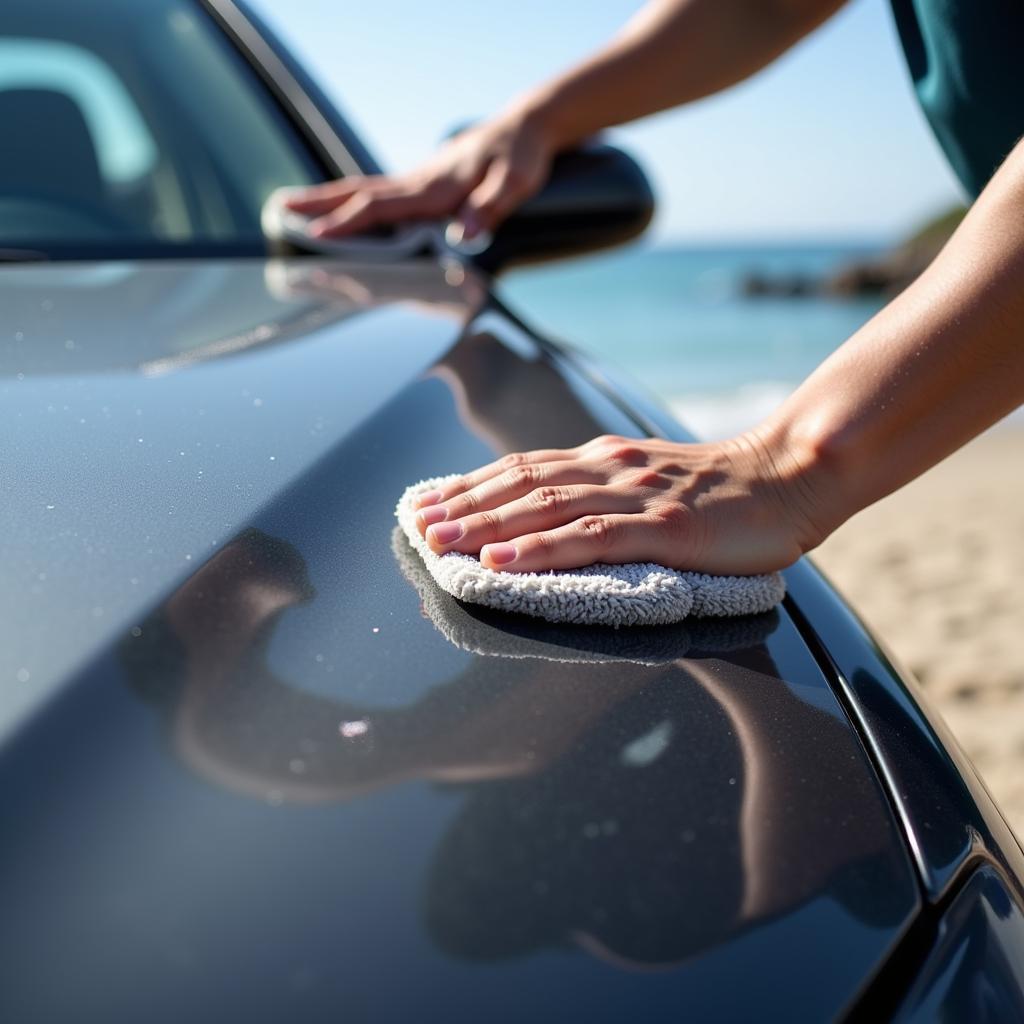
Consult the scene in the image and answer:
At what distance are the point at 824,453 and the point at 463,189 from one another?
1.21 metres

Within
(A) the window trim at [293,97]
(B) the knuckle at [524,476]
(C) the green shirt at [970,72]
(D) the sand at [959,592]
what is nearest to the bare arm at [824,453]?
(B) the knuckle at [524,476]

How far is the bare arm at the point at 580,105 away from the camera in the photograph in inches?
74.5

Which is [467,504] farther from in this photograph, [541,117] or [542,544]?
[541,117]

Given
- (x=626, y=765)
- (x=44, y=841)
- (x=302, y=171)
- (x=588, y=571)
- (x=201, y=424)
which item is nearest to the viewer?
(x=44, y=841)

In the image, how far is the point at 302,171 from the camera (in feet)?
6.79

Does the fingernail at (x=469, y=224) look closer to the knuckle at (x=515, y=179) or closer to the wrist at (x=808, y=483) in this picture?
the knuckle at (x=515, y=179)

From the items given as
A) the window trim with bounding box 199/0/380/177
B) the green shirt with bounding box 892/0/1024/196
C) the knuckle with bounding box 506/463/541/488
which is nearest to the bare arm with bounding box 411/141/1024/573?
the knuckle with bounding box 506/463/541/488

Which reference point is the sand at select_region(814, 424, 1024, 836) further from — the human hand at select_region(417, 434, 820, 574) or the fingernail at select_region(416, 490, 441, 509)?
the fingernail at select_region(416, 490, 441, 509)

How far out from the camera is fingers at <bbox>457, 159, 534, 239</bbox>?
6.42 ft

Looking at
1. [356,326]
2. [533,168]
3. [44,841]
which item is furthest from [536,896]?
[533,168]

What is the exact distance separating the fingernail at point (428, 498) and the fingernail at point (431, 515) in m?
0.02

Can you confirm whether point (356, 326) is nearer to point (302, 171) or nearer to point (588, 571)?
point (588, 571)

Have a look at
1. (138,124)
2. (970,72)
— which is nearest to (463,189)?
(138,124)

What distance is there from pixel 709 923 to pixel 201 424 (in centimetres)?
60
